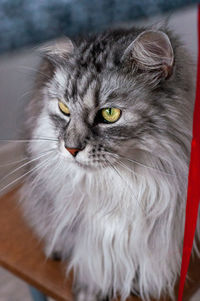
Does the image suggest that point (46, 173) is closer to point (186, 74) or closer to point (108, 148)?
point (108, 148)

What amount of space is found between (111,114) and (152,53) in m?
0.13

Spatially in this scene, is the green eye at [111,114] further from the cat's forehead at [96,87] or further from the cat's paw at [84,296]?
the cat's paw at [84,296]

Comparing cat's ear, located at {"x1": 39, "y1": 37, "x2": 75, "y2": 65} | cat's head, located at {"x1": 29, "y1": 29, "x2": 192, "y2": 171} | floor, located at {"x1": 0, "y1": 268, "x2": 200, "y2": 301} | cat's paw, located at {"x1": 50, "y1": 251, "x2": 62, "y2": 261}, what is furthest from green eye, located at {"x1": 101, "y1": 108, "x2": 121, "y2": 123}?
floor, located at {"x1": 0, "y1": 268, "x2": 200, "y2": 301}

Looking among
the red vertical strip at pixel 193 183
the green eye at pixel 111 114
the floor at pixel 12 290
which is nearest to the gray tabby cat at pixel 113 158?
the green eye at pixel 111 114

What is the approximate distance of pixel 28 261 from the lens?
2.98ft

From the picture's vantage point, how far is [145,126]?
668mm

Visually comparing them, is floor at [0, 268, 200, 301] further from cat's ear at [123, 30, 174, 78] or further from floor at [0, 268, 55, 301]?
cat's ear at [123, 30, 174, 78]

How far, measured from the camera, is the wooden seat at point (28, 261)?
2.78ft

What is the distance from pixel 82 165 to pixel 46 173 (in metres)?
0.18

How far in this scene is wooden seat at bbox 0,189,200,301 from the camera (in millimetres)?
848

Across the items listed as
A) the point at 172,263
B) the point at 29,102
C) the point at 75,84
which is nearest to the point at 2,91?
the point at 29,102

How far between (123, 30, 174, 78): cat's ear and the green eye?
0.09 metres

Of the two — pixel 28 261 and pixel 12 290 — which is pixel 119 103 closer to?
pixel 28 261

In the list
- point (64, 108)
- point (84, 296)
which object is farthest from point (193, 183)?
point (84, 296)
